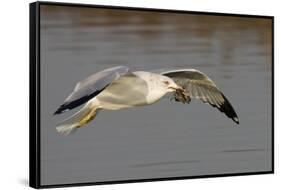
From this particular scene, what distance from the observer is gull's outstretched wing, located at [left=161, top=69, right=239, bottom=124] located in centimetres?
660

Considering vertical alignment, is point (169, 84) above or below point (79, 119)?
above

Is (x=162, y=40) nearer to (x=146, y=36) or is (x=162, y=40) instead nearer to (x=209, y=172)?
(x=146, y=36)

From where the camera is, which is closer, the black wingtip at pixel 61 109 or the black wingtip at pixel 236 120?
the black wingtip at pixel 61 109

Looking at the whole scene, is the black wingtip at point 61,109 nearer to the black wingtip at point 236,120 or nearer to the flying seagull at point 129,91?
the flying seagull at point 129,91

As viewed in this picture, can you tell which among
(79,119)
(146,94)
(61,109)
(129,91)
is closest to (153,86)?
(146,94)

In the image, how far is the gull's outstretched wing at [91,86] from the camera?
615 centimetres

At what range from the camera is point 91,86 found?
20.4 ft

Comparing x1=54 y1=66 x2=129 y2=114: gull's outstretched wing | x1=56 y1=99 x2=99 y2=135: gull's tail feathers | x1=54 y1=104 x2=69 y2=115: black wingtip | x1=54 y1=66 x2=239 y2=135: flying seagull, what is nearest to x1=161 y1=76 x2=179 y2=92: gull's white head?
x1=54 y1=66 x2=239 y2=135: flying seagull

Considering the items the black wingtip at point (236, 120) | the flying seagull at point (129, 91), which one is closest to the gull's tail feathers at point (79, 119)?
the flying seagull at point (129, 91)

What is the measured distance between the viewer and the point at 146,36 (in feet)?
21.2

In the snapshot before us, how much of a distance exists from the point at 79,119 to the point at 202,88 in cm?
118

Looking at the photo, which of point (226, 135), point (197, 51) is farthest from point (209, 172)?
point (197, 51)

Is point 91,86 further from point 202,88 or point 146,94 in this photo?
point 202,88

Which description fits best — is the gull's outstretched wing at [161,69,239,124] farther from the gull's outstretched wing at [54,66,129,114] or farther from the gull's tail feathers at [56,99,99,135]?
the gull's tail feathers at [56,99,99,135]
